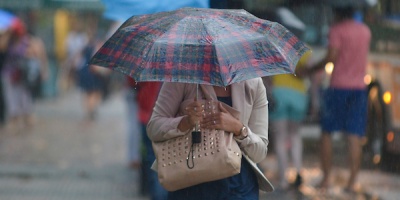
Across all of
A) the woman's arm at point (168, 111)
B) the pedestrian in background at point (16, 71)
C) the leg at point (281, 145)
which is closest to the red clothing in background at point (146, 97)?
the leg at point (281, 145)

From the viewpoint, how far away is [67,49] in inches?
936

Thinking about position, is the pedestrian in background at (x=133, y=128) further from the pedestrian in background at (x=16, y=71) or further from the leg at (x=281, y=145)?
the pedestrian in background at (x=16, y=71)

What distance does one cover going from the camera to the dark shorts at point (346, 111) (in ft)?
27.2

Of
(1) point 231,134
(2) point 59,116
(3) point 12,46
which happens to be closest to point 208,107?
(1) point 231,134

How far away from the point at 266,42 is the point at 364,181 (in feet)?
18.8

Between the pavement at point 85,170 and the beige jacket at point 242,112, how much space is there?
13.8ft

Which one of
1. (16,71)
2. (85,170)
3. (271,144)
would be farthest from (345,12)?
(16,71)

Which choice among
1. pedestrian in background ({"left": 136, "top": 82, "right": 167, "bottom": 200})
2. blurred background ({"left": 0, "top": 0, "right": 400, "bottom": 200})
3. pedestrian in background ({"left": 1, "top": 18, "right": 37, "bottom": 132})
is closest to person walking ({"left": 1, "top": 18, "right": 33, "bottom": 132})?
pedestrian in background ({"left": 1, "top": 18, "right": 37, "bottom": 132})

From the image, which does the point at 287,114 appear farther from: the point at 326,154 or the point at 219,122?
the point at 219,122

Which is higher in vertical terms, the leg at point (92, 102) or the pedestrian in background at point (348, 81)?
the pedestrian in background at point (348, 81)

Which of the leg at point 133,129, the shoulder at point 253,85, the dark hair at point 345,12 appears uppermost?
the shoulder at point 253,85

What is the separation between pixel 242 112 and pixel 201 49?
0.46 metres

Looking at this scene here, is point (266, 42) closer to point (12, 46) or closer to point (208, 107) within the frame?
point (208, 107)

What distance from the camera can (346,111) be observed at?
8352 mm
